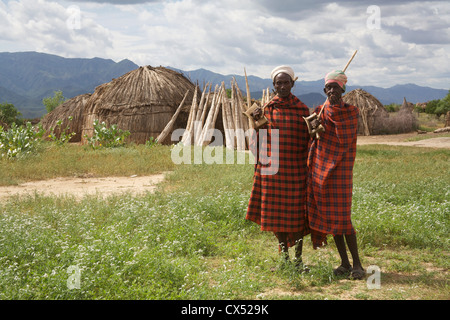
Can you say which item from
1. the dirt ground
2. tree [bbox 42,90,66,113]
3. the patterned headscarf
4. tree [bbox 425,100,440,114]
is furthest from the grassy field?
tree [bbox 425,100,440,114]

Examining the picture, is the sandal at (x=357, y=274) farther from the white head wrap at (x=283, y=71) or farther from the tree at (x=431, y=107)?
the tree at (x=431, y=107)

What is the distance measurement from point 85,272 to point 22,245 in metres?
0.91

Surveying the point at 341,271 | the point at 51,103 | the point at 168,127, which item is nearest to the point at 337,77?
the point at 341,271

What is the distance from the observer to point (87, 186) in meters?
7.07

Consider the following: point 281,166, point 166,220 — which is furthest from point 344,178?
point 166,220

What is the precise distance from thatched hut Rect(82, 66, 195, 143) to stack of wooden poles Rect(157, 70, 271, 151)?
38cm

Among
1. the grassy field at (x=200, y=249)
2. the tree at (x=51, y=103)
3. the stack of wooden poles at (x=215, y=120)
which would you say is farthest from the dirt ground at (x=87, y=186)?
the tree at (x=51, y=103)

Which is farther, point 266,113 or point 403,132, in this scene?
point 403,132

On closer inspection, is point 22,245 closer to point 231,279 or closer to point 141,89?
point 231,279

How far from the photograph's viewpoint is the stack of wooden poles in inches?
457

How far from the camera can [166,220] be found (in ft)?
14.2

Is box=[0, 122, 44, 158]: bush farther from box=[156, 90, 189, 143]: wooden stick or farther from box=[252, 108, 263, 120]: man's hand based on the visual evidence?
box=[252, 108, 263, 120]: man's hand
